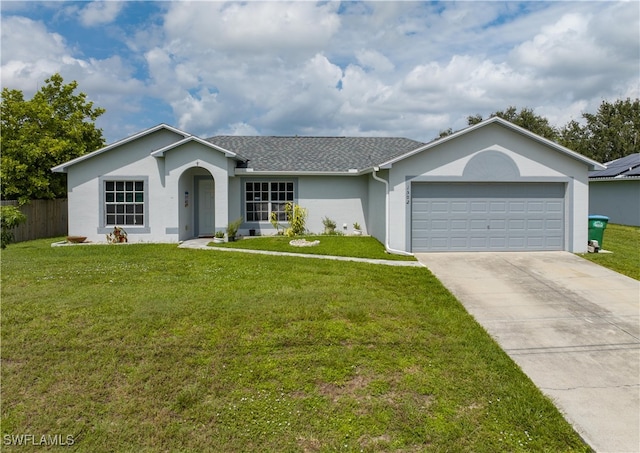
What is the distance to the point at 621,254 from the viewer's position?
44.6 ft

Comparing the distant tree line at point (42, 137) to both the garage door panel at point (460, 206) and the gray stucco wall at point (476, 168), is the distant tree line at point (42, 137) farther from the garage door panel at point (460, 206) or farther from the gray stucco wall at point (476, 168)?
the garage door panel at point (460, 206)

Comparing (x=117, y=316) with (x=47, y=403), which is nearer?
(x=47, y=403)

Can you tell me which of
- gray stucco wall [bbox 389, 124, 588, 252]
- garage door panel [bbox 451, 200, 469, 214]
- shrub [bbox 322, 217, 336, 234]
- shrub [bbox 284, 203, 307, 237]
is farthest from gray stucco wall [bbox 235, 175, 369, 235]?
garage door panel [bbox 451, 200, 469, 214]

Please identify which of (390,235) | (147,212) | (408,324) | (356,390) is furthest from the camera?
A: (147,212)

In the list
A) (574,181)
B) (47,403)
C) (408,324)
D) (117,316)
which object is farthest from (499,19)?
(47,403)

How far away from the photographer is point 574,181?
13930 millimetres

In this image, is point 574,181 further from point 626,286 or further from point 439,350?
point 439,350

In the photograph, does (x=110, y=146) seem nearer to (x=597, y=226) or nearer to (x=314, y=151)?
(x=314, y=151)

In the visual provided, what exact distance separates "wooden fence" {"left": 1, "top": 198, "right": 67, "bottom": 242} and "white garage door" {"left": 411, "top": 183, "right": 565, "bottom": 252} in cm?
1668

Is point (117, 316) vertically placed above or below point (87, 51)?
below

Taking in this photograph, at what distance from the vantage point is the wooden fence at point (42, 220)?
733 inches

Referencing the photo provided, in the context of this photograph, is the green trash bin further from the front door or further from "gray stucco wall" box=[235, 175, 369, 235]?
the front door

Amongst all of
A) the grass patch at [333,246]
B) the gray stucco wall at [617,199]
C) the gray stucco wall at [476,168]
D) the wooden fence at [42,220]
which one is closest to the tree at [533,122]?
the gray stucco wall at [617,199]

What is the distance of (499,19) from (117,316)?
12989mm
